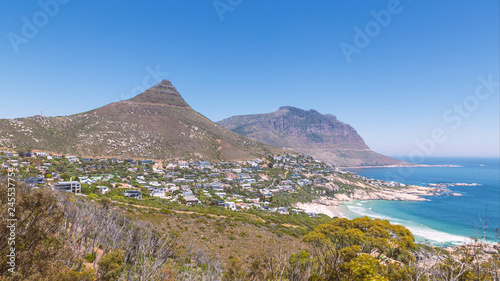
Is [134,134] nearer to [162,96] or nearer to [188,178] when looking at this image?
[188,178]

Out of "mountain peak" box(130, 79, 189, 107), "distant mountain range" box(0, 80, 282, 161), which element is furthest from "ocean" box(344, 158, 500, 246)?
"mountain peak" box(130, 79, 189, 107)

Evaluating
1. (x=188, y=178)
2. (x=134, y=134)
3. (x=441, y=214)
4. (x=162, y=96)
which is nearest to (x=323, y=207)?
(x=441, y=214)

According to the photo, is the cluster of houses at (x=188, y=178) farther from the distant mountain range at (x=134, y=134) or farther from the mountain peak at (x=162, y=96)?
the mountain peak at (x=162, y=96)

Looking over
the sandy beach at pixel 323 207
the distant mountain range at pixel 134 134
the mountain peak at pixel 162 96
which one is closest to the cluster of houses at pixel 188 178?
the sandy beach at pixel 323 207

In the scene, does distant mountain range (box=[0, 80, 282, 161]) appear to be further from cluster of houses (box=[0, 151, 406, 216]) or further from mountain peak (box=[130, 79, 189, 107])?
cluster of houses (box=[0, 151, 406, 216])

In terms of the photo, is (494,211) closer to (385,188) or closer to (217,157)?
(385,188)
